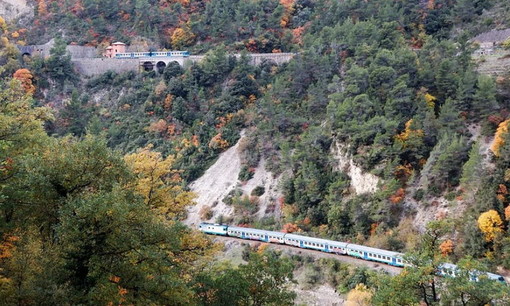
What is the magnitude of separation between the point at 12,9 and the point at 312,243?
54415mm

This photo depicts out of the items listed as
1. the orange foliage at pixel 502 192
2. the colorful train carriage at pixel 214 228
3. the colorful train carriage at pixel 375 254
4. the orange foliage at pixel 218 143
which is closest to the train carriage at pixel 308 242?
the colorful train carriage at pixel 375 254

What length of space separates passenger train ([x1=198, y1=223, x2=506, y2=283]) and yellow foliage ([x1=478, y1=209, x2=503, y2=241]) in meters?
2.73

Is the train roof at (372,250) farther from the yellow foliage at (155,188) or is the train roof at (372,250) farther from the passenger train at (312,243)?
the yellow foliage at (155,188)

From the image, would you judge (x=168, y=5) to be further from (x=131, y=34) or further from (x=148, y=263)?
(x=148, y=263)

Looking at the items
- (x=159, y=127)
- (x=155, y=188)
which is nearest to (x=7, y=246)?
(x=155, y=188)

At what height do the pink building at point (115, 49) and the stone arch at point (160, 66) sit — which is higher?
the pink building at point (115, 49)

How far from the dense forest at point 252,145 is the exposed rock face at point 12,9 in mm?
2933

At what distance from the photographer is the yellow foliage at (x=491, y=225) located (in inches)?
1051

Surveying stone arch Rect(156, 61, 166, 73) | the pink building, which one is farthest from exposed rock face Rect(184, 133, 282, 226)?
the pink building

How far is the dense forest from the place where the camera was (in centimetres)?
1250

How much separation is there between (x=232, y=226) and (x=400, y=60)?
17289 millimetres

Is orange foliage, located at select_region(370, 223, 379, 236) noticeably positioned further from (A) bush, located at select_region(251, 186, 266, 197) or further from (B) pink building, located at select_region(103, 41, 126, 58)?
(B) pink building, located at select_region(103, 41, 126, 58)

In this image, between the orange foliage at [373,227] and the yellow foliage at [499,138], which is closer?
the yellow foliage at [499,138]

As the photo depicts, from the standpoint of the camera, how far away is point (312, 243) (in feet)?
108
